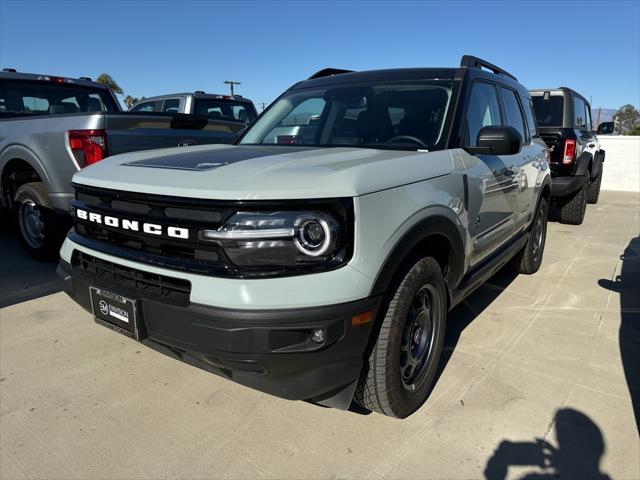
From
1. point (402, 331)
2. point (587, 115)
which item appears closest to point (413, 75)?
point (402, 331)

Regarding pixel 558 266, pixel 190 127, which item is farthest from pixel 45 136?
pixel 558 266

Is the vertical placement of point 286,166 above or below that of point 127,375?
above

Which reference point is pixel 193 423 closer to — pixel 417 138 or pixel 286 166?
pixel 286 166

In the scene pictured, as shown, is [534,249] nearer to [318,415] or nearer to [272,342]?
[318,415]

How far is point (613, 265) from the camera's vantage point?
5.48 metres

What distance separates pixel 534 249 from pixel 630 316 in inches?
48.9

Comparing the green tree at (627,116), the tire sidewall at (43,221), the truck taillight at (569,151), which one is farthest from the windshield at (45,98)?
the green tree at (627,116)

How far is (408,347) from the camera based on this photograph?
8.13 feet

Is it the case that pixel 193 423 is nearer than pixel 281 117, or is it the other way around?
pixel 193 423

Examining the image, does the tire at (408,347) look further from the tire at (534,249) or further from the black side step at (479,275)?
the tire at (534,249)

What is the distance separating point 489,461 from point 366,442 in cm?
57

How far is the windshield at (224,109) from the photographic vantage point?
325 inches

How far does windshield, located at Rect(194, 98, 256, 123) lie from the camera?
27.1 feet

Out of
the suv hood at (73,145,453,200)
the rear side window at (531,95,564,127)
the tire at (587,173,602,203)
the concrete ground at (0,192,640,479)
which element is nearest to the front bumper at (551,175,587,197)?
the rear side window at (531,95,564,127)
